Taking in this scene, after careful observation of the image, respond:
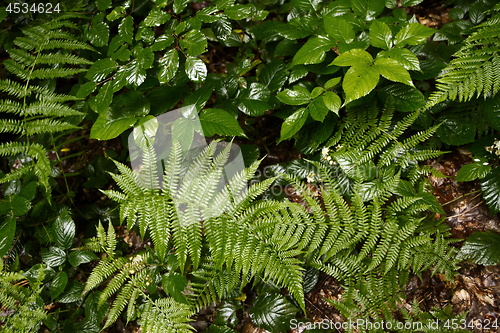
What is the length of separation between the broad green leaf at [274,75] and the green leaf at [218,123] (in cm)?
57

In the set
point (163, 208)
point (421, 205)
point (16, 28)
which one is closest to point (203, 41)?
point (163, 208)

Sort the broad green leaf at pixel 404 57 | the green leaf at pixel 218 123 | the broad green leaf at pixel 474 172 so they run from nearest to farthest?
the broad green leaf at pixel 404 57 < the green leaf at pixel 218 123 < the broad green leaf at pixel 474 172

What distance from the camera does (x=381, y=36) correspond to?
189 centimetres

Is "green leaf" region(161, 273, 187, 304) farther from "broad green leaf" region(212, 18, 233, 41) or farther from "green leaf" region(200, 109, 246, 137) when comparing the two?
"broad green leaf" region(212, 18, 233, 41)

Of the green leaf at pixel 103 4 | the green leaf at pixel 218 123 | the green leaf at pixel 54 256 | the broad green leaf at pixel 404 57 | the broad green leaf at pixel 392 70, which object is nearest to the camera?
the broad green leaf at pixel 392 70

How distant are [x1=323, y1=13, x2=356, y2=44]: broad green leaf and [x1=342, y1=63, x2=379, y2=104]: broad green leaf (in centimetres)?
31

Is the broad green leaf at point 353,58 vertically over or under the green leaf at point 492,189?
over

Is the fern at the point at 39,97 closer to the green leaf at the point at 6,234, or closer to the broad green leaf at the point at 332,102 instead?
the green leaf at the point at 6,234

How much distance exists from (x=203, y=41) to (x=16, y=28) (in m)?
2.48

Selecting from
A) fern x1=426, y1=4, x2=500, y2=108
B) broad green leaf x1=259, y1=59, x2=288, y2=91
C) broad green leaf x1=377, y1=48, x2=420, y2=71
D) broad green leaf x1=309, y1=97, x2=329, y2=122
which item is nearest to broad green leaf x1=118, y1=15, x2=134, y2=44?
broad green leaf x1=259, y1=59, x2=288, y2=91

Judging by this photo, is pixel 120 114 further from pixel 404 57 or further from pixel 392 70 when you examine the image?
pixel 404 57

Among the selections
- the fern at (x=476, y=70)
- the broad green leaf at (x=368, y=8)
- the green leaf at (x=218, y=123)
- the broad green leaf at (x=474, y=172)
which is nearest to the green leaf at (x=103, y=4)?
the green leaf at (x=218, y=123)

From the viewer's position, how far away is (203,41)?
77.3 inches

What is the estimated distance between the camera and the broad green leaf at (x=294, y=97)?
2.09 meters
